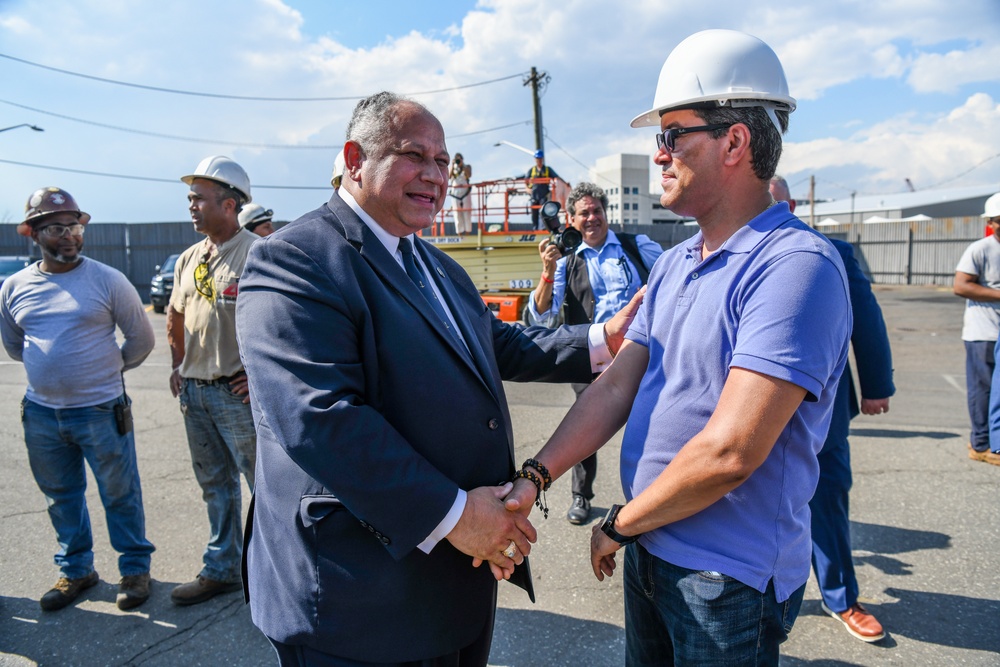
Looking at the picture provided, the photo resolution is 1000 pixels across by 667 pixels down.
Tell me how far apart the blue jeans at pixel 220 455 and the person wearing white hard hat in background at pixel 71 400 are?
1.28ft

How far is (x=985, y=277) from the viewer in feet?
17.9

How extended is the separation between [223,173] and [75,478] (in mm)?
1891

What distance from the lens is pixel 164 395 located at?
839 centimetres

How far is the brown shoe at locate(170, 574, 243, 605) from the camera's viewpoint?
3.55 meters

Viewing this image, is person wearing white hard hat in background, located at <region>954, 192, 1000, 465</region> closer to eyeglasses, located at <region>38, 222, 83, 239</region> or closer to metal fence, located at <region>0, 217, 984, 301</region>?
eyeglasses, located at <region>38, 222, 83, 239</region>

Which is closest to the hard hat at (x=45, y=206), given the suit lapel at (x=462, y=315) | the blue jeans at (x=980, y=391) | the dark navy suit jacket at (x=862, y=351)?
the suit lapel at (x=462, y=315)

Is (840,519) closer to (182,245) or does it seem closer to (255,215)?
(255,215)

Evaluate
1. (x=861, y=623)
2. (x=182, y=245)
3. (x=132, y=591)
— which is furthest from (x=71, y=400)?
(x=182, y=245)

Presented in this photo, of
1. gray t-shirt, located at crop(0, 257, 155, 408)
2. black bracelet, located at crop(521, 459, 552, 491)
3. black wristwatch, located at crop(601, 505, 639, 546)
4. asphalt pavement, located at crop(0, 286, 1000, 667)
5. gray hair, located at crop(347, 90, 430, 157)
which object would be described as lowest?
asphalt pavement, located at crop(0, 286, 1000, 667)

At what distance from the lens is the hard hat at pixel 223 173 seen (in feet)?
12.2

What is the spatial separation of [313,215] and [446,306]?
482mm

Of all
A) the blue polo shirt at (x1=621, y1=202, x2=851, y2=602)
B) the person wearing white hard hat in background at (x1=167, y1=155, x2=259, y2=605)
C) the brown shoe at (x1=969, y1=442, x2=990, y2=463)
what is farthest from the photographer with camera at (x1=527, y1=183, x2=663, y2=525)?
the brown shoe at (x1=969, y1=442, x2=990, y2=463)

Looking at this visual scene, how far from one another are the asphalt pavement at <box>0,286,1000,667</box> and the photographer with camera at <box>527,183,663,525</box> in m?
0.41

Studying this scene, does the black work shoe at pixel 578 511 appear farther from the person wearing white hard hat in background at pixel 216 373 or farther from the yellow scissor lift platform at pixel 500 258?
the yellow scissor lift platform at pixel 500 258
